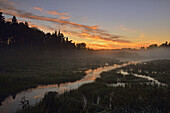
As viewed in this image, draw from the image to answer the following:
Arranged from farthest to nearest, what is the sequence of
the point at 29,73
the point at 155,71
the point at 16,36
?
the point at 16,36 < the point at 155,71 < the point at 29,73

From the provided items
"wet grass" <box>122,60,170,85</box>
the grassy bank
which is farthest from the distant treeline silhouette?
"wet grass" <box>122,60,170,85</box>

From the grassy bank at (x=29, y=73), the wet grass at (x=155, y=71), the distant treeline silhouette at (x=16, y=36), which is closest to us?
the grassy bank at (x=29, y=73)

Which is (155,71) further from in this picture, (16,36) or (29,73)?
Answer: (16,36)

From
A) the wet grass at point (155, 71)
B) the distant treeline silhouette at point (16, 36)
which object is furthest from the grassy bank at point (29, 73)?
the wet grass at point (155, 71)

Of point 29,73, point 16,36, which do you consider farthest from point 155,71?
point 16,36

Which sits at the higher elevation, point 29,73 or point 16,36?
point 16,36

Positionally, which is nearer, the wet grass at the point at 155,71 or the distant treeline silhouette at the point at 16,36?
the wet grass at the point at 155,71

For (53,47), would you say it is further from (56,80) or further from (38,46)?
(56,80)

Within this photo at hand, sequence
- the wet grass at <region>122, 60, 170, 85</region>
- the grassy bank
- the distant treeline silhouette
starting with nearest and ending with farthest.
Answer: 1. the grassy bank
2. the wet grass at <region>122, 60, 170, 85</region>
3. the distant treeline silhouette

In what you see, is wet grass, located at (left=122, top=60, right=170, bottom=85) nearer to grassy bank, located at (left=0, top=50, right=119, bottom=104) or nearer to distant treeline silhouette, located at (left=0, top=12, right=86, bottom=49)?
grassy bank, located at (left=0, top=50, right=119, bottom=104)

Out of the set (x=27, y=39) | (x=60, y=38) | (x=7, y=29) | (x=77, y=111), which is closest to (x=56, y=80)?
(x=77, y=111)

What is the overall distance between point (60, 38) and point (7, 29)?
160 ft

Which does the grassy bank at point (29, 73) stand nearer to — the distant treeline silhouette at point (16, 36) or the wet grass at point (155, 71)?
the distant treeline silhouette at point (16, 36)

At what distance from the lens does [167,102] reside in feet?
22.6
